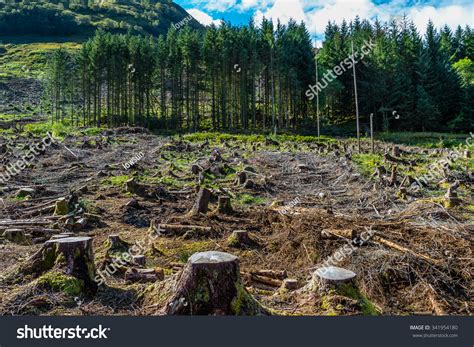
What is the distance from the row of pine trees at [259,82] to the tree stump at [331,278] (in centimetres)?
4252

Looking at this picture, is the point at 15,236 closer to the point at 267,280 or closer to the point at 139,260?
the point at 139,260

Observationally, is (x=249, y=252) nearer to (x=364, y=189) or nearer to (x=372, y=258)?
(x=372, y=258)

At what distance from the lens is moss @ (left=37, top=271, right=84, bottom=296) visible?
206 inches

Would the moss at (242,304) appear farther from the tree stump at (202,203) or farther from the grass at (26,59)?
the grass at (26,59)

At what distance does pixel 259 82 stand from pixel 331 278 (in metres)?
48.4

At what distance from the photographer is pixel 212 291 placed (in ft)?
14.3

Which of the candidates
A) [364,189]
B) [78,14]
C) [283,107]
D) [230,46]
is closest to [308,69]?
[283,107]

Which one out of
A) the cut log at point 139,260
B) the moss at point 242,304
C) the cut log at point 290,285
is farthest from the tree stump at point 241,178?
the moss at point 242,304

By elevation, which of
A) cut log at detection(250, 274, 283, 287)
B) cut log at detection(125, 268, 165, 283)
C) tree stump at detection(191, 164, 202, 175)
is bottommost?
cut log at detection(250, 274, 283, 287)

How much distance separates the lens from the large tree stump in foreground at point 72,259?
18.0ft

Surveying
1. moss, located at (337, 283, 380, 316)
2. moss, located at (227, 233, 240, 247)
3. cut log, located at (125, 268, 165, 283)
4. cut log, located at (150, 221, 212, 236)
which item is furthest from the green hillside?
moss, located at (337, 283, 380, 316)

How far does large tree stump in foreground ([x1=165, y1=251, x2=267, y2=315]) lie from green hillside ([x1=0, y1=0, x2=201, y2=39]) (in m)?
125

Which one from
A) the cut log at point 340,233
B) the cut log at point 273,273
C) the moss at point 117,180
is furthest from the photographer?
the moss at point 117,180

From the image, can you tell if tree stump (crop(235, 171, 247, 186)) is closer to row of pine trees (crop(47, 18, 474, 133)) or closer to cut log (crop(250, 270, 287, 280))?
cut log (crop(250, 270, 287, 280))
